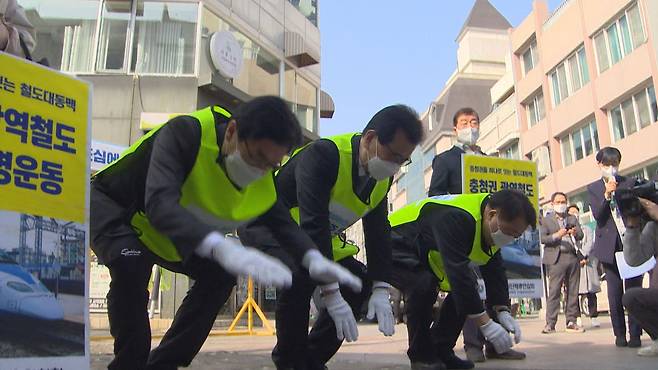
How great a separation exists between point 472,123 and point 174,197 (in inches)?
137

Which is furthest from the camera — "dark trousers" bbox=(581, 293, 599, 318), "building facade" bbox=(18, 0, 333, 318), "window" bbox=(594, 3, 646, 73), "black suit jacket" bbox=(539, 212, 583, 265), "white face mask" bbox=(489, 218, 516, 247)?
"window" bbox=(594, 3, 646, 73)

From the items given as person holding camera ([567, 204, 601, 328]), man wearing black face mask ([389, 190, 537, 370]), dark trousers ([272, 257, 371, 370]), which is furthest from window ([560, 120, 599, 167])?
dark trousers ([272, 257, 371, 370])

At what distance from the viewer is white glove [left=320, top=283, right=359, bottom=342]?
97.6 inches

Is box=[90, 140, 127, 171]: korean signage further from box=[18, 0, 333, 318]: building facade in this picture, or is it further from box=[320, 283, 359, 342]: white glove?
box=[18, 0, 333, 318]: building facade

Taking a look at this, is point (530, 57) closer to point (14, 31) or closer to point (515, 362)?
point (515, 362)

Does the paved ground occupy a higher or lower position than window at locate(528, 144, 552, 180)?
lower

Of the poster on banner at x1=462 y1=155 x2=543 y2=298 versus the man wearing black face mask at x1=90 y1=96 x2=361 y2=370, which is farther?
the poster on banner at x1=462 y1=155 x2=543 y2=298

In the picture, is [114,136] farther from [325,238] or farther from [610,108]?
[610,108]

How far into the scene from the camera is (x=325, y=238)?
2.78m

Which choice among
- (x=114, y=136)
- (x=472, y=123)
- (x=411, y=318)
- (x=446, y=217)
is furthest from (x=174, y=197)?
(x=114, y=136)

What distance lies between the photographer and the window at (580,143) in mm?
20375

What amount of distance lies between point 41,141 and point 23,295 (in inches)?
25.4

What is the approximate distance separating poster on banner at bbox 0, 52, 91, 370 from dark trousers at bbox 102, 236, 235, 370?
320 mm

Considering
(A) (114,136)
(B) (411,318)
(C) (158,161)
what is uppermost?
(A) (114,136)
